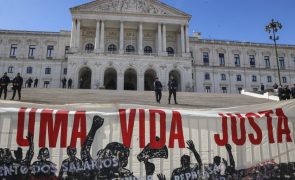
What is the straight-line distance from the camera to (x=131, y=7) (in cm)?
4566

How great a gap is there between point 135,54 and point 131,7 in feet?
29.9

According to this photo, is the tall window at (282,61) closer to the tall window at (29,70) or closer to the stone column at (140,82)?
the stone column at (140,82)

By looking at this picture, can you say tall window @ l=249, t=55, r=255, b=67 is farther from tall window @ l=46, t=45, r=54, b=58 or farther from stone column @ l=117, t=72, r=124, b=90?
tall window @ l=46, t=45, r=54, b=58

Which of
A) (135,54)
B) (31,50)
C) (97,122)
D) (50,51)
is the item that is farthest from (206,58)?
(97,122)

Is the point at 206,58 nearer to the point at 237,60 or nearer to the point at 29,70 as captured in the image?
the point at 237,60

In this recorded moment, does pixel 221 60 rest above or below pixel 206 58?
below

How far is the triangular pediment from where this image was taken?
4453cm

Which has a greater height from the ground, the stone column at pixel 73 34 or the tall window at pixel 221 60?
the stone column at pixel 73 34

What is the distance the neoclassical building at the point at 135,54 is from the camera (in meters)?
42.0

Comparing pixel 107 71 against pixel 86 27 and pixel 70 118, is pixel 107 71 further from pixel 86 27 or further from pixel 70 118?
pixel 70 118

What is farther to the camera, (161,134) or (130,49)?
(130,49)

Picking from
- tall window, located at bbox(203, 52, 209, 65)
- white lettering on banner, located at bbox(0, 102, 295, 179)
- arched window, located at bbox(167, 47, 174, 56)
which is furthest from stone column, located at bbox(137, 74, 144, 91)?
white lettering on banner, located at bbox(0, 102, 295, 179)

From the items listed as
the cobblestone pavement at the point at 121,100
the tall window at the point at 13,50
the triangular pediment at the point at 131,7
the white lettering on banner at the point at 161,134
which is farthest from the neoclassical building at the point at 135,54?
the white lettering on banner at the point at 161,134

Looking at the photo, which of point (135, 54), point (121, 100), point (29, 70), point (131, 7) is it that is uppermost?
point (131, 7)
